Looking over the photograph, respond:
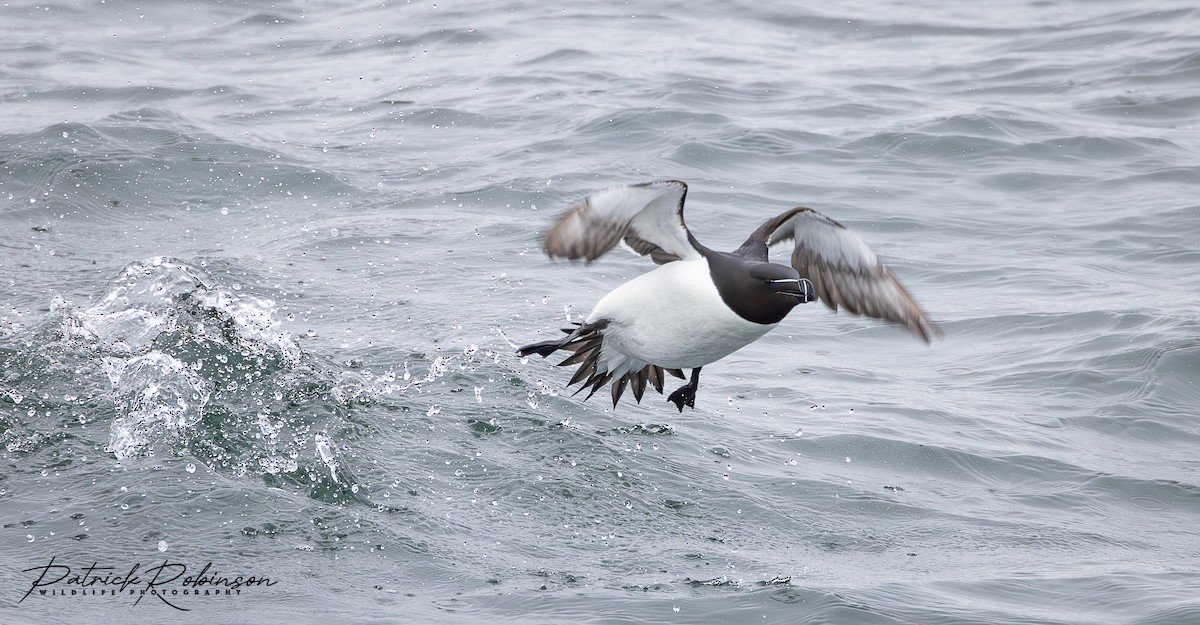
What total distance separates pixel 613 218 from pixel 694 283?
0.48 m

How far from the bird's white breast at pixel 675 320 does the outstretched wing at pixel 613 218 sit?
9.7 inches

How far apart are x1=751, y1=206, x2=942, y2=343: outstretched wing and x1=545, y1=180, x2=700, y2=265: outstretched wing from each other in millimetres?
498

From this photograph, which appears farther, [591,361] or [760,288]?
[591,361]

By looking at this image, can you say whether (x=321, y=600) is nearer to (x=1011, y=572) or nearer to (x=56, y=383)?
(x=56, y=383)

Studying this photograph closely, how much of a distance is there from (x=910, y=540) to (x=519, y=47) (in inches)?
453

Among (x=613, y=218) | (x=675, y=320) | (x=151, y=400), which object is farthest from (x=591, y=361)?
(x=151, y=400)

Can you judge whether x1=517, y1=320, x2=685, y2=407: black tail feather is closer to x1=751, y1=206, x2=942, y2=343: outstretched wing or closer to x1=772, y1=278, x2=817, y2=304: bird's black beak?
x1=751, y1=206, x2=942, y2=343: outstretched wing

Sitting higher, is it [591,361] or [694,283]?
[694,283]

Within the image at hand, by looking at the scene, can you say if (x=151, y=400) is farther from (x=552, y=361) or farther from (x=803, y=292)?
(x=803, y=292)

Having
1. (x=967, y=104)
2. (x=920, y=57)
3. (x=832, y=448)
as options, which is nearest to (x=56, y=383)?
(x=832, y=448)

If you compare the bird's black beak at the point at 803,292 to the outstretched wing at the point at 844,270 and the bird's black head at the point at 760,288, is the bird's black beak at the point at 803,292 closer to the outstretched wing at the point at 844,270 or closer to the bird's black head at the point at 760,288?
the bird's black head at the point at 760,288

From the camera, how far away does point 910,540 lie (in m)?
6.79

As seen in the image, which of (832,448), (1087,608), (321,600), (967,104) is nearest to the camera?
(321,600)

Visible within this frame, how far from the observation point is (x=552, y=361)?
856cm
